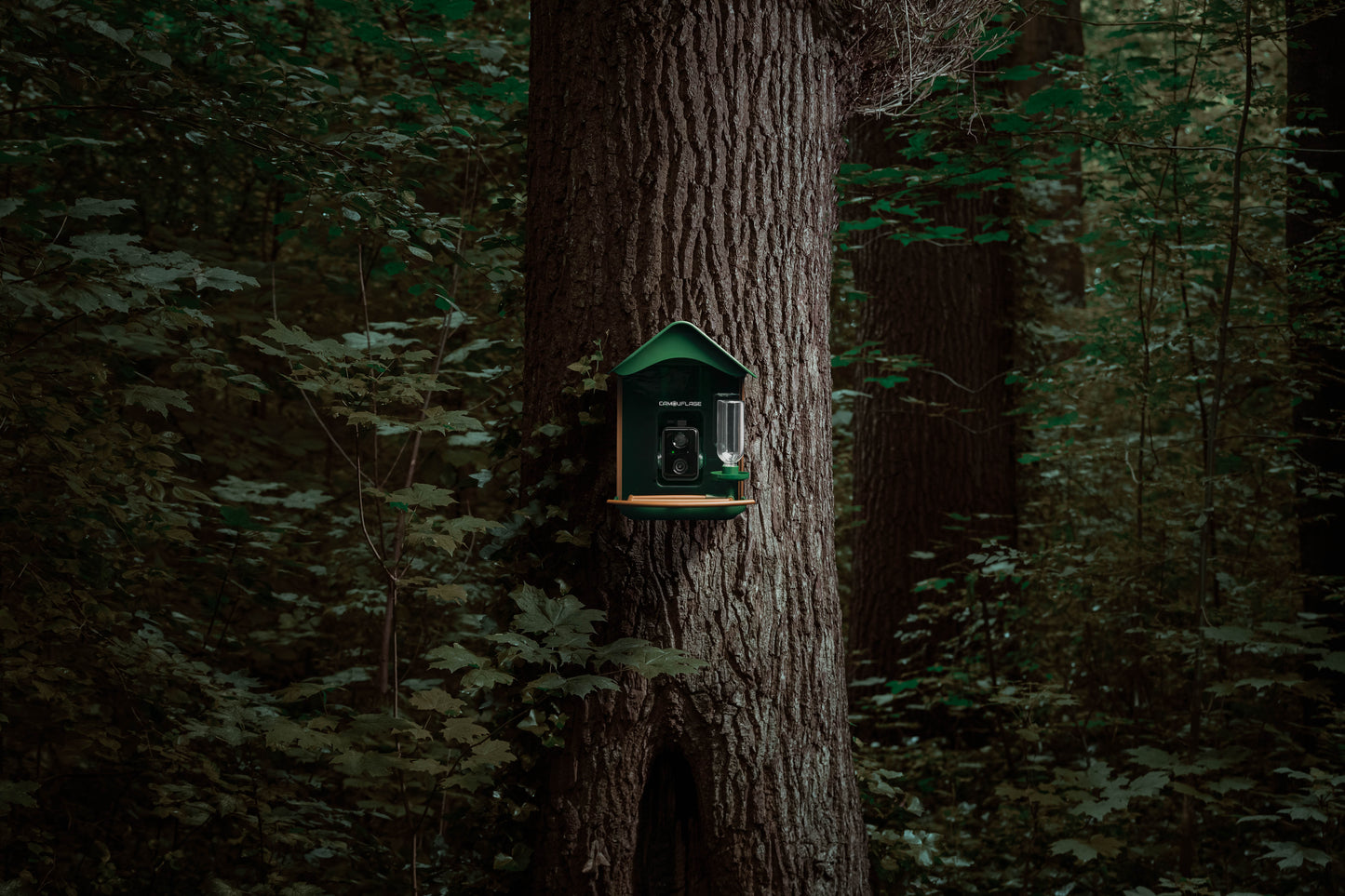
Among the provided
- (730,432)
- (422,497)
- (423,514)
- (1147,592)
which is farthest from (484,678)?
(1147,592)

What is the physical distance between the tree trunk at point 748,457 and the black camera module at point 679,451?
149mm

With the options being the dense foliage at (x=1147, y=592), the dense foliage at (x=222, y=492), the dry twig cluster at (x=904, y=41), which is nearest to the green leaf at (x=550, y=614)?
the dense foliage at (x=222, y=492)

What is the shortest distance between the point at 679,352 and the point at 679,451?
281mm

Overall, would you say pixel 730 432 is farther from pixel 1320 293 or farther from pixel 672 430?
pixel 1320 293

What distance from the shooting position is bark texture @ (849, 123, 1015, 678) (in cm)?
581

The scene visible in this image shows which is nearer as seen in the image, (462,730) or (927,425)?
(462,730)

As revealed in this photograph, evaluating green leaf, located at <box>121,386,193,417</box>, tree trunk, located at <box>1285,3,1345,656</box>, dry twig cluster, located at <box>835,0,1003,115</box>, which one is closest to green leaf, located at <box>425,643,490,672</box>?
green leaf, located at <box>121,386,193,417</box>

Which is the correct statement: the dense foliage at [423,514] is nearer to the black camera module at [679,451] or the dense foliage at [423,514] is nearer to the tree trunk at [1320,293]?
the tree trunk at [1320,293]

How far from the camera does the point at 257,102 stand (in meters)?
3.28

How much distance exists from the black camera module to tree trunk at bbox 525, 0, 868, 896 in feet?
0.49

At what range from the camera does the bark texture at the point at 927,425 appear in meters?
5.81

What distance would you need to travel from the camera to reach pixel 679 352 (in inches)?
95.0

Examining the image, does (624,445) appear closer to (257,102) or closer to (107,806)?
(257,102)

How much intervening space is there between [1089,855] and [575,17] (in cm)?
331
